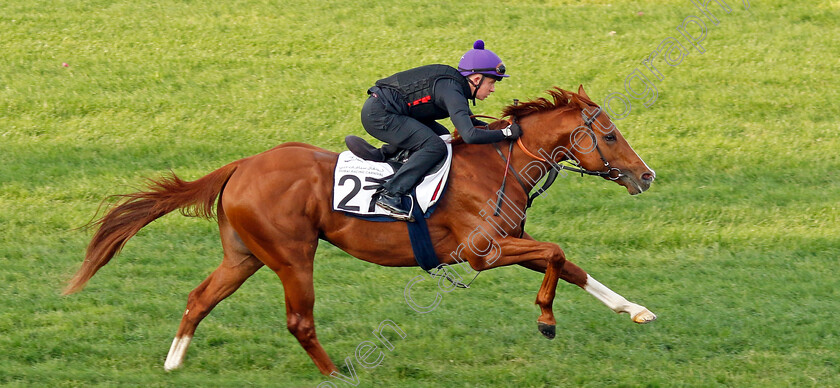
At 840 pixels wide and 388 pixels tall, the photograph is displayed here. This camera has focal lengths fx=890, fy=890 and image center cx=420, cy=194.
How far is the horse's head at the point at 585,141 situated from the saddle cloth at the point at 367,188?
2.37 feet

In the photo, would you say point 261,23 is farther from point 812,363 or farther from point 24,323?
point 812,363

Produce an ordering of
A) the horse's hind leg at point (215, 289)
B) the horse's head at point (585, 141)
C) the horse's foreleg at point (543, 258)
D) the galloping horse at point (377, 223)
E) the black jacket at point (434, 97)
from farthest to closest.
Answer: the horse's hind leg at point (215, 289)
the horse's head at point (585, 141)
the galloping horse at point (377, 223)
the black jacket at point (434, 97)
the horse's foreleg at point (543, 258)

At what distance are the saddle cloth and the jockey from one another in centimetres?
6

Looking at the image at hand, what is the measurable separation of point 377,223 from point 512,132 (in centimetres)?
119

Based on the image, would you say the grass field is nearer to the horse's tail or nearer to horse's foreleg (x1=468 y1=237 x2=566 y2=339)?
horse's foreleg (x1=468 y1=237 x2=566 y2=339)

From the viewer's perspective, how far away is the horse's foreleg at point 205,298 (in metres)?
6.57

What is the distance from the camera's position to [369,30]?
1695 cm

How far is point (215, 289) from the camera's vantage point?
6598 mm

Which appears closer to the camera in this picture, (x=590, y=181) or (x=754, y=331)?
(x=754, y=331)

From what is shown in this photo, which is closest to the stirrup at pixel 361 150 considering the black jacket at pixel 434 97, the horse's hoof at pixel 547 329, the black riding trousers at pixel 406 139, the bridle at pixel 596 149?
the black riding trousers at pixel 406 139

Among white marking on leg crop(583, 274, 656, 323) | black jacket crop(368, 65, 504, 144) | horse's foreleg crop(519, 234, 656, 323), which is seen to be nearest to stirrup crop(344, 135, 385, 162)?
black jacket crop(368, 65, 504, 144)

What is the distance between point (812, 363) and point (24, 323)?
6170 mm

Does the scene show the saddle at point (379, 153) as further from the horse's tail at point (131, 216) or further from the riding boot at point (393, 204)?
the horse's tail at point (131, 216)

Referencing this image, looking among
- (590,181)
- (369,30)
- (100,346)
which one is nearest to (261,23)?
(369,30)
